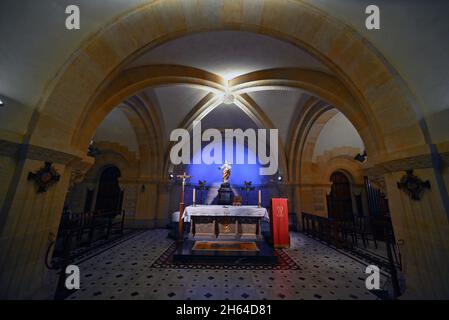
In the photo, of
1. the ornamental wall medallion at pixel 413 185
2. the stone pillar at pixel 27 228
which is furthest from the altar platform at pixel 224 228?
the ornamental wall medallion at pixel 413 185

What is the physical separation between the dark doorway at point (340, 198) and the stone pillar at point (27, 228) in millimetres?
10452

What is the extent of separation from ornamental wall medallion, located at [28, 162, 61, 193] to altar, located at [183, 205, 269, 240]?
342 cm

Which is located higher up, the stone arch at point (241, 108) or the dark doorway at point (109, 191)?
the stone arch at point (241, 108)

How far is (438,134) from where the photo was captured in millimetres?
2195

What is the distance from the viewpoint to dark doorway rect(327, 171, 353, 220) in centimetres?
880

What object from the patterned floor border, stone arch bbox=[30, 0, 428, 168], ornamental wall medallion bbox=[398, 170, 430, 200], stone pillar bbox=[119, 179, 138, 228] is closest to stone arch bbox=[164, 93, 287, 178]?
stone pillar bbox=[119, 179, 138, 228]

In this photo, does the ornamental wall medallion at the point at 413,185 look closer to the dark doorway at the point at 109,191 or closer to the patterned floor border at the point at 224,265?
the patterned floor border at the point at 224,265

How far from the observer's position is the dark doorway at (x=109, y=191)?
27.6 feet

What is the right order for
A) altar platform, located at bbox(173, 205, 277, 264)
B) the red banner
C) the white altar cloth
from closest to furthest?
1. altar platform, located at bbox(173, 205, 277, 264)
2. the red banner
3. the white altar cloth

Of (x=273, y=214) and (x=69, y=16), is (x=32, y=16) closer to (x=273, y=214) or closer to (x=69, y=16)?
(x=69, y=16)

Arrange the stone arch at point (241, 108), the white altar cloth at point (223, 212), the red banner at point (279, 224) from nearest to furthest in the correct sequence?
1. the red banner at point (279, 224)
2. the white altar cloth at point (223, 212)
3. the stone arch at point (241, 108)

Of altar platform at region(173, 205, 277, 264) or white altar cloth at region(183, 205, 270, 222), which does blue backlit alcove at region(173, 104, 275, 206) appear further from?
white altar cloth at region(183, 205, 270, 222)

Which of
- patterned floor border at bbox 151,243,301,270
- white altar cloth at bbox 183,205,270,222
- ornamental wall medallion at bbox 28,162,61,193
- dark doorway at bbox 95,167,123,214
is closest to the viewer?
ornamental wall medallion at bbox 28,162,61,193
